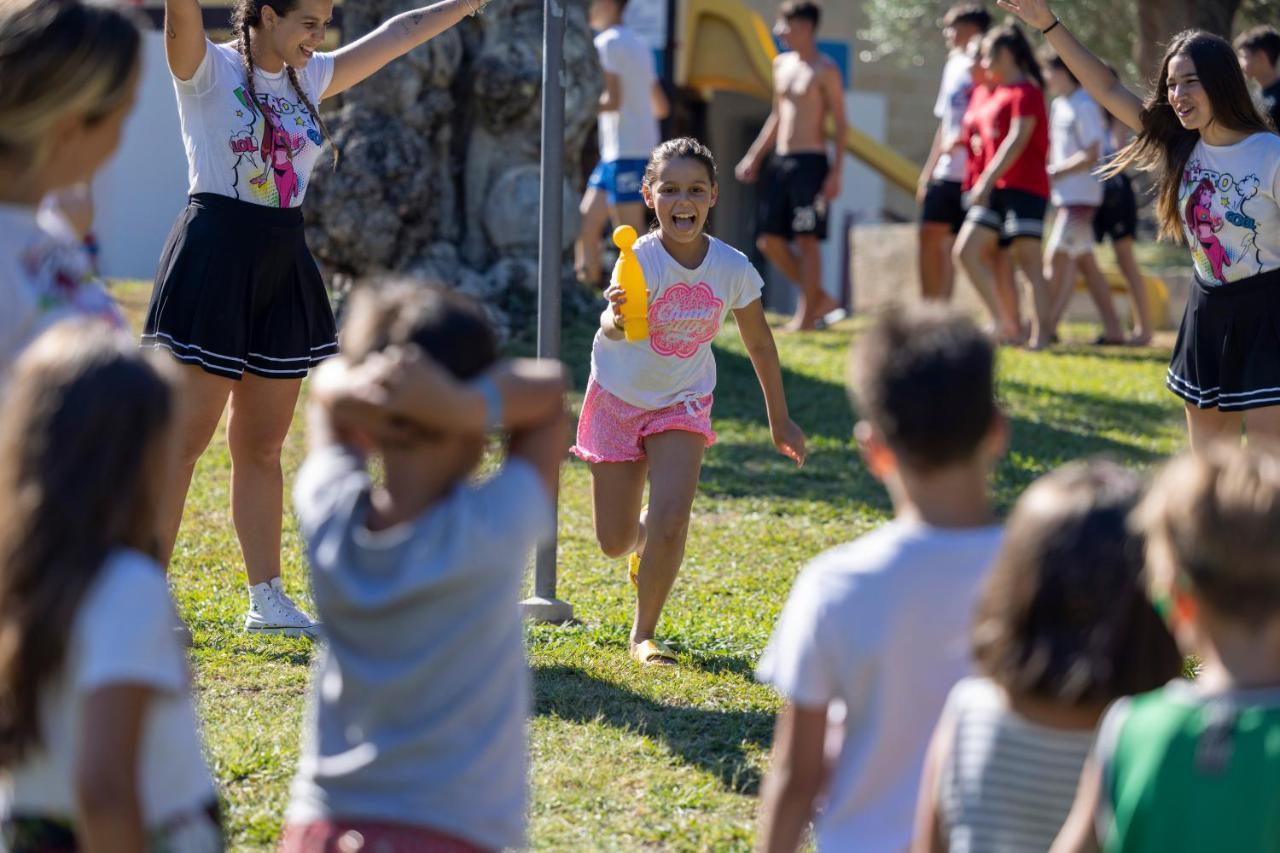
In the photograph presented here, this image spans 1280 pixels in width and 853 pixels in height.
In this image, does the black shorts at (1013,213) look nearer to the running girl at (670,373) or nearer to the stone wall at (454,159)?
the stone wall at (454,159)

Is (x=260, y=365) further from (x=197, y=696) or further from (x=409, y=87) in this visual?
(x=409, y=87)

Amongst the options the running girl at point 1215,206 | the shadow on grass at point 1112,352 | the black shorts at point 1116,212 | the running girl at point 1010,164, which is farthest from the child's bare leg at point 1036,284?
the running girl at point 1215,206

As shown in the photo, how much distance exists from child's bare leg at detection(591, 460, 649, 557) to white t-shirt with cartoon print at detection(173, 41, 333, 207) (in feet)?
4.01

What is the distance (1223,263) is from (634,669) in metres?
2.20

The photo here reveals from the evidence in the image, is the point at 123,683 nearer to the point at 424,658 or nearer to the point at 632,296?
the point at 424,658

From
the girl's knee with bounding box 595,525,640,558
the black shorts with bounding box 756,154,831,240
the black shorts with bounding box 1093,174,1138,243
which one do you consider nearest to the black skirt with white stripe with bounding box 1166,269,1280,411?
the girl's knee with bounding box 595,525,640,558

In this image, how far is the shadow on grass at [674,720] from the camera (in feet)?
13.0

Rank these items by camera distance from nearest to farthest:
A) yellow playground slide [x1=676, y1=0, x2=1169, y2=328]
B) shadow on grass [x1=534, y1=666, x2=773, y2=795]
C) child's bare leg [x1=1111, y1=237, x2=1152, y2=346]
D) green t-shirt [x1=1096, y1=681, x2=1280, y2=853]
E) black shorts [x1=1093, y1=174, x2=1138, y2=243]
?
green t-shirt [x1=1096, y1=681, x2=1280, y2=853] < shadow on grass [x1=534, y1=666, x2=773, y2=795] < child's bare leg [x1=1111, y1=237, x2=1152, y2=346] < black shorts [x1=1093, y1=174, x2=1138, y2=243] < yellow playground slide [x1=676, y1=0, x2=1169, y2=328]

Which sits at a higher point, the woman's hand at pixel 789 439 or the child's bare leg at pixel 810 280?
the child's bare leg at pixel 810 280

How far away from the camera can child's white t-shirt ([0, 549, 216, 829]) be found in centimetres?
201

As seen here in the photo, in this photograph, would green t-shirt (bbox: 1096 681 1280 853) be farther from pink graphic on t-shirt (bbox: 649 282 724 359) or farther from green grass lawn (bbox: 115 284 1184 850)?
pink graphic on t-shirt (bbox: 649 282 724 359)

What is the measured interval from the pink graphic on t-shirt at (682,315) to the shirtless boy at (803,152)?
6.83 m

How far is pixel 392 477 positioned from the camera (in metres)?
2.31

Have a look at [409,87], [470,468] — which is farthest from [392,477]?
[409,87]
